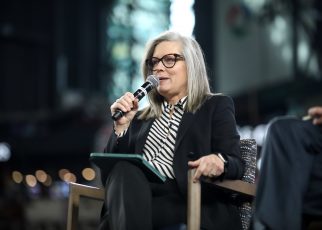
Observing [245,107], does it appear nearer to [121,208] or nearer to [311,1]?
[311,1]

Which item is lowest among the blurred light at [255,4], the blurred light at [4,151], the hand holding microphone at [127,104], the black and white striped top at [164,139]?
the blurred light at [4,151]

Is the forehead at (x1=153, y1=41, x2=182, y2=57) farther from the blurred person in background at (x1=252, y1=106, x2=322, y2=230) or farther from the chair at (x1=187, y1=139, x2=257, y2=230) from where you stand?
the blurred person in background at (x1=252, y1=106, x2=322, y2=230)

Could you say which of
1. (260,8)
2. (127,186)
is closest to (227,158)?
(127,186)

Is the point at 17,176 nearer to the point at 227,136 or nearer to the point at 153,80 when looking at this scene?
the point at 153,80

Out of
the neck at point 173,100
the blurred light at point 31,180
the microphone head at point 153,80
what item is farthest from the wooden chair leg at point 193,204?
the blurred light at point 31,180

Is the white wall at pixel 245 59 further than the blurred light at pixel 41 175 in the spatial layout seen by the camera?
No

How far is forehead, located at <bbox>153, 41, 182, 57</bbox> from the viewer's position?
3096mm

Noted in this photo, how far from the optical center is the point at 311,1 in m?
11.7

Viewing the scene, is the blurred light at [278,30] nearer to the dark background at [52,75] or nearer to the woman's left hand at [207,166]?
the dark background at [52,75]

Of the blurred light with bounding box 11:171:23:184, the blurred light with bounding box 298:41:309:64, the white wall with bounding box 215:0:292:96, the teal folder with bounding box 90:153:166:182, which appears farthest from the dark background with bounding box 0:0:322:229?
the teal folder with bounding box 90:153:166:182

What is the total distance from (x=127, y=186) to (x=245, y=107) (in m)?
11.9

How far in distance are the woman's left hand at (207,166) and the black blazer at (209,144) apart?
0.25 ft

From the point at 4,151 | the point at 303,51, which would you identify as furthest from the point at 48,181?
the point at 303,51

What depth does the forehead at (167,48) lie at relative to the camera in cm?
310
